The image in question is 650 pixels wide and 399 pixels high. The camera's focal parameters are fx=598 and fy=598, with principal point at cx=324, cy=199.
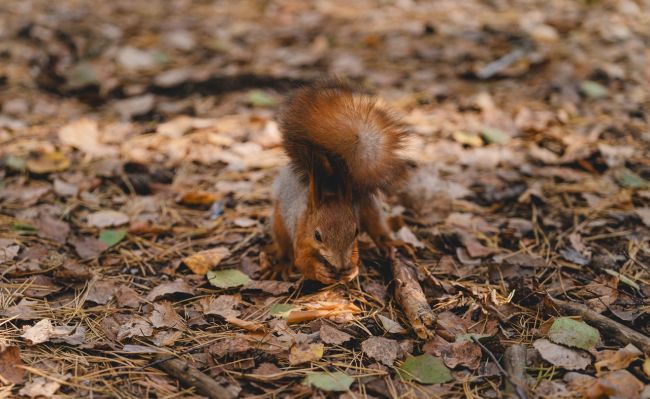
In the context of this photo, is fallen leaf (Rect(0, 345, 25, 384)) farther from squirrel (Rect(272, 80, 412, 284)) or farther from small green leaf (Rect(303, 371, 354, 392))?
squirrel (Rect(272, 80, 412, 284))

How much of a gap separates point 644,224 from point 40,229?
2747 mm

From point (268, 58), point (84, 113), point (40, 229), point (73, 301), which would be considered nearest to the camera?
point (73, 301)

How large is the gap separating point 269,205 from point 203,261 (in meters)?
0.66

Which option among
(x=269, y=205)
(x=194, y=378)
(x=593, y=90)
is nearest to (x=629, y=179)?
(x=593, y=90)

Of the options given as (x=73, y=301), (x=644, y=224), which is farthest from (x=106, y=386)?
(x=644, y=224)

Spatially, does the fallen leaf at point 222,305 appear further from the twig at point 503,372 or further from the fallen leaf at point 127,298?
the twig at point 503,372

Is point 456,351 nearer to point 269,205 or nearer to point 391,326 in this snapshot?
point 391,326

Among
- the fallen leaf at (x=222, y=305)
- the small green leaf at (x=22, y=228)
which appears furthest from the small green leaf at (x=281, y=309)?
the small green leaf at (x=22, y=228)

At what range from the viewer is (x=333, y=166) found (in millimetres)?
2285

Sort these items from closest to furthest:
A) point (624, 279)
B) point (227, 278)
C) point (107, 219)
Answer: point (624, 279)
point (227, 278)
point (107, 219)

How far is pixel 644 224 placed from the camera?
2738 mm

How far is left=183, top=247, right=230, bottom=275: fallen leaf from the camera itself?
250 centimetres

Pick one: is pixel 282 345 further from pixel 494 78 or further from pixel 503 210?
pixel 494 78

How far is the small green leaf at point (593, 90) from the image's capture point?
423 centimetres
